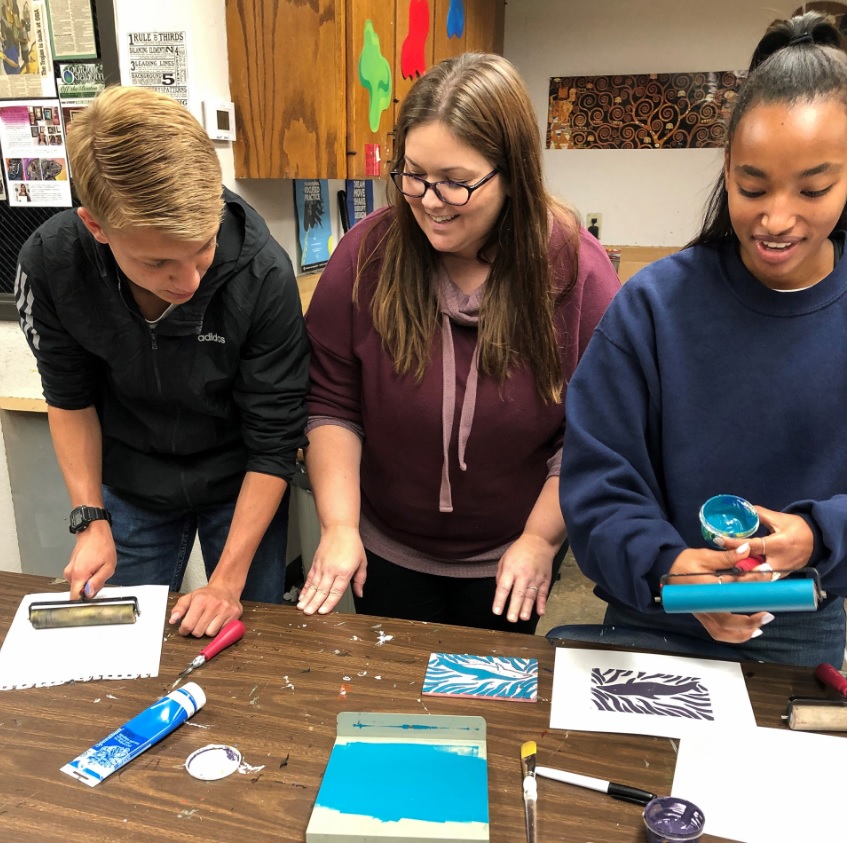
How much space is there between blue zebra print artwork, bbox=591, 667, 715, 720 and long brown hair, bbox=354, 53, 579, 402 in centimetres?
48

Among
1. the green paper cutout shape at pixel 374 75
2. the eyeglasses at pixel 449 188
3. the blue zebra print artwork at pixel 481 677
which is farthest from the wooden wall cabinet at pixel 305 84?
the blue zebra print artwork at pixel 481 677

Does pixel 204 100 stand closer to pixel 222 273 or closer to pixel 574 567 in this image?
pixel 222 273

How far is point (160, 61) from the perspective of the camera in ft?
6.46

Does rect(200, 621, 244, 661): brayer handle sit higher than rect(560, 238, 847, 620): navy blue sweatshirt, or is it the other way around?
rect(560, 238, 847, 620): navy blue sweatshirt

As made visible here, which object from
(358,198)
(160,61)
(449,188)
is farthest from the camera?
A: (358,198)

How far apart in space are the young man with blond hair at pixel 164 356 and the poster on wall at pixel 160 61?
0.93 meters

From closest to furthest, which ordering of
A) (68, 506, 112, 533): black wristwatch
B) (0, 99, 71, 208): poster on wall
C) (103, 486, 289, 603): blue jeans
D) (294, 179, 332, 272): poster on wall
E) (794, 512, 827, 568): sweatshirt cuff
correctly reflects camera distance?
1. (794, 512, 827, 568): sweatshirt cuff
2. (68, 506, 112, 533): black wristwatch
3. (103, 486, 289, 603): blue jeans
4. (0, 99, 71, 208): poster on wall
5. (294, 179, 332, 272): poster on wall

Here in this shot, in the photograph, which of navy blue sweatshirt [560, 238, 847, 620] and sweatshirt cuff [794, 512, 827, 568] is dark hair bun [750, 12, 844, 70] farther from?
sweatshirt cuff [794, 512, 827, 568]

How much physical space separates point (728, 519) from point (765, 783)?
28 centimetres

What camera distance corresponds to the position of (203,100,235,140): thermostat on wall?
6.68ft

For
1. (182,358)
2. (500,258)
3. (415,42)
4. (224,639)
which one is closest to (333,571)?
(224,639)

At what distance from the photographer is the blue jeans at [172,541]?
1431mm

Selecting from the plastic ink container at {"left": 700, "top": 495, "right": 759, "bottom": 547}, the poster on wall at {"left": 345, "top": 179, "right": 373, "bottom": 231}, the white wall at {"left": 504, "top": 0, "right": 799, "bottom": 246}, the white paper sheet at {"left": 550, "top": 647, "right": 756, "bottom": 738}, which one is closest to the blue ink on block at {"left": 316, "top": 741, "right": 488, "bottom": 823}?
the white paper sheet at {"left": 550, "top": 647, "right": 756, "bottom": 738}

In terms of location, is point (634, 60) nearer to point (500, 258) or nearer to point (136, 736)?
point (500, 258)
